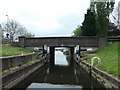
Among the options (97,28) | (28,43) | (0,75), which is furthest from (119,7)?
(0,75)

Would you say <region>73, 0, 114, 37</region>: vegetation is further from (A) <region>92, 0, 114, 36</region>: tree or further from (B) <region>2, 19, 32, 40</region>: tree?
(B) <region>2, 19, 32, 40</region>: tree

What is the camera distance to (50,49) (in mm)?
73500

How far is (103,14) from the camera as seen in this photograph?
235ft

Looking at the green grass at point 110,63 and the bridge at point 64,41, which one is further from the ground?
the bridge at point 64,41

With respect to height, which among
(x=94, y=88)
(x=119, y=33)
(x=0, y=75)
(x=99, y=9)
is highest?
(x=99, y=9)

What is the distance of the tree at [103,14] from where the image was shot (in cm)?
7112

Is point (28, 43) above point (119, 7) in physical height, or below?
below

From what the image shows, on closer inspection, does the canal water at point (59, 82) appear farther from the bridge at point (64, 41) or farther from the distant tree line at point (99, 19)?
the distant tree line at point (99, 19)

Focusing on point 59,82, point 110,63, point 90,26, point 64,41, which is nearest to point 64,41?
point 64,41

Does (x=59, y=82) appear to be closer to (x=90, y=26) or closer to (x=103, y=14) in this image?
(x=103, y=14)

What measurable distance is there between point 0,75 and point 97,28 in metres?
55.5

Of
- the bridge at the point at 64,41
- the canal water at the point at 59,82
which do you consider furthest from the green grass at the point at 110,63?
the bridge at the point at 64,41

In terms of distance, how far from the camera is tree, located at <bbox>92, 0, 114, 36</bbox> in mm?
71125

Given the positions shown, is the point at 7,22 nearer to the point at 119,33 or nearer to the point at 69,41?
the point at 119,33
